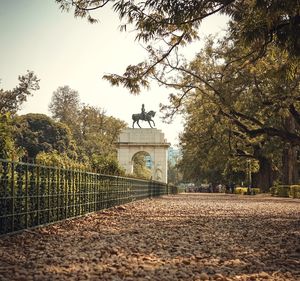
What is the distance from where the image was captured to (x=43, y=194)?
991cm

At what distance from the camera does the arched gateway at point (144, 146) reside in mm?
46531

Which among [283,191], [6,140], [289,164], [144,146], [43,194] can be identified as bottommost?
[283,191]

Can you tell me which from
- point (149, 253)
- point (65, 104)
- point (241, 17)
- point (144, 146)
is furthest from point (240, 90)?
point (65, 104)

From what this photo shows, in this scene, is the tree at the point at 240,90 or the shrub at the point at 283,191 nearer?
the tree at the point at 240,90

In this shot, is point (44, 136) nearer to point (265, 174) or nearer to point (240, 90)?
point (265, 174)

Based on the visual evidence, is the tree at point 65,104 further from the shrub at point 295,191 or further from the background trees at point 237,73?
the shrub at point 295,191

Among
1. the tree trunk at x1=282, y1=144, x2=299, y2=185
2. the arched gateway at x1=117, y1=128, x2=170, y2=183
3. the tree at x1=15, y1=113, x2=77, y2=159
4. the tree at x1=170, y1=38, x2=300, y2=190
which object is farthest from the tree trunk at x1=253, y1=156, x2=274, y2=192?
the tree at x1=15, y1=113, x2=77, y2=159

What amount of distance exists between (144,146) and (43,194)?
3670cm

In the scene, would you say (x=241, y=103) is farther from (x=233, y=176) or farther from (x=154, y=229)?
(x=233, y=176)

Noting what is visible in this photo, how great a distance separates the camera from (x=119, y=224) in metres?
11.7

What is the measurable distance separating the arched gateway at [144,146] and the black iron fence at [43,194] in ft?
98.4

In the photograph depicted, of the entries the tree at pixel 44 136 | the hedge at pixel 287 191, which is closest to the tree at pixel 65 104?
the tree at pixel 44 136

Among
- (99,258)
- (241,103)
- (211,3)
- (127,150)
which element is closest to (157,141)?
(127,150)

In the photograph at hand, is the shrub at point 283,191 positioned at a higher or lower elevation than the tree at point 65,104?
lower
